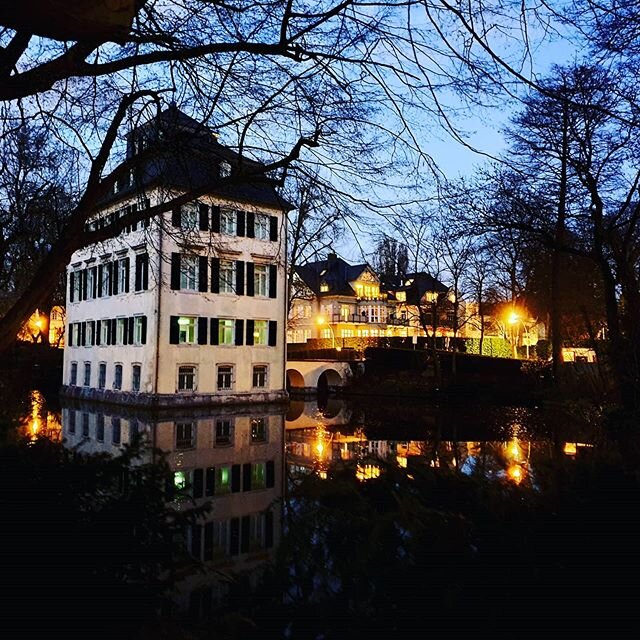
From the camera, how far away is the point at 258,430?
835 inches

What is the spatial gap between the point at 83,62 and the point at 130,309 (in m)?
26.6

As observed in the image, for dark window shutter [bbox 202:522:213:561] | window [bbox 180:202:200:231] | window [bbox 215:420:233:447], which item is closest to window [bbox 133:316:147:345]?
window [bbox 215:420:233:447]

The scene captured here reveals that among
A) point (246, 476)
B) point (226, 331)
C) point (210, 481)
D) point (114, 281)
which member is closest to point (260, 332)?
point (226, 331)

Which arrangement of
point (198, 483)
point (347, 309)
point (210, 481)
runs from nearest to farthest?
point (198, 483) < point (210, 481) < point (347, 309)

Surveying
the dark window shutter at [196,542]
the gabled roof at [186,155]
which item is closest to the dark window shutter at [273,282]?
the dark window shutter at [196,542]

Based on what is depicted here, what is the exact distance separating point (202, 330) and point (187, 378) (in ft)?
7.58

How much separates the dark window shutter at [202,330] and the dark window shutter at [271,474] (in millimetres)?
14406

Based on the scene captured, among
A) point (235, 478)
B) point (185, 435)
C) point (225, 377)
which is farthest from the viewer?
point (225, 377)

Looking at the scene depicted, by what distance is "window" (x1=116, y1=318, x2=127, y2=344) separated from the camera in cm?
2972

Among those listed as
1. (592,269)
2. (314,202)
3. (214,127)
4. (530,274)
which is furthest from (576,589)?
(530,274)

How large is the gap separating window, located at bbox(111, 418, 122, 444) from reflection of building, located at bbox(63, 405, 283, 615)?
3cm

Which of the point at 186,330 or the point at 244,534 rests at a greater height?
the point at 186,330

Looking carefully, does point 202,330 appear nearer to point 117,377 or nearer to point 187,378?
point 187,378

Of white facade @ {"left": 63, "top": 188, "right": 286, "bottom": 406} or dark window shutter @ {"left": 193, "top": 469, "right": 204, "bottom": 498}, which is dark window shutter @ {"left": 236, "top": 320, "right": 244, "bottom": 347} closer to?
white facade @ {"left": 63, "top": 188, "right": 286, "bottom": 406}
